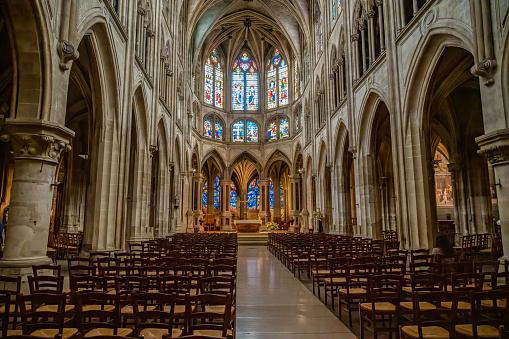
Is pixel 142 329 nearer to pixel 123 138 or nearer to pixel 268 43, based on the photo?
pixel 123 138

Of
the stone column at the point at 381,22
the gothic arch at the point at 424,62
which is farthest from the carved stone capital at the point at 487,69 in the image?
the stone column at the point at 381,22

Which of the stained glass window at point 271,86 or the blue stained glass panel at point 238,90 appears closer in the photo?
the stained glass window at point 271,86

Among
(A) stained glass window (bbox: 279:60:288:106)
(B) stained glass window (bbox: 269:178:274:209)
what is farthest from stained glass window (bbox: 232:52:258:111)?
(B) stained glass window (bbox: 269:178:274:209)

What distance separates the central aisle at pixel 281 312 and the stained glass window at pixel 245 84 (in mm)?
33764

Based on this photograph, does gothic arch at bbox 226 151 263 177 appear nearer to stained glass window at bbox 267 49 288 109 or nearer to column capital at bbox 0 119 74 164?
stained glass window at bbox 267 49 288 109

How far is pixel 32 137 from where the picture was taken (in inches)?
300

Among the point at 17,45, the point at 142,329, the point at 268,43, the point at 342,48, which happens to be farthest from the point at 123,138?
the point at 268,43

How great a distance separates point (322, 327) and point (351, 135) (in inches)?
622

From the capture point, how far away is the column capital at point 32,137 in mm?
7547

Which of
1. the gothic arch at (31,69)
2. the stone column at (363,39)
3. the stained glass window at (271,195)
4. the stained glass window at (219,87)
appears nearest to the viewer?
the gothic arch at (31,69)

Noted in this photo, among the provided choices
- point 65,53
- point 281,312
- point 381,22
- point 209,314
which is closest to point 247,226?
point 381,22

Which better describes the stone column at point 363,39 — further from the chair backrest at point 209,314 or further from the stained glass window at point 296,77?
the stained glass window at point 296,77

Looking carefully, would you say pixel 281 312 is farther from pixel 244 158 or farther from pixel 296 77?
pixel 296 77

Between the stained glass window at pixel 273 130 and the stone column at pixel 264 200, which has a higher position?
the stained glass window at pixel 273 130
